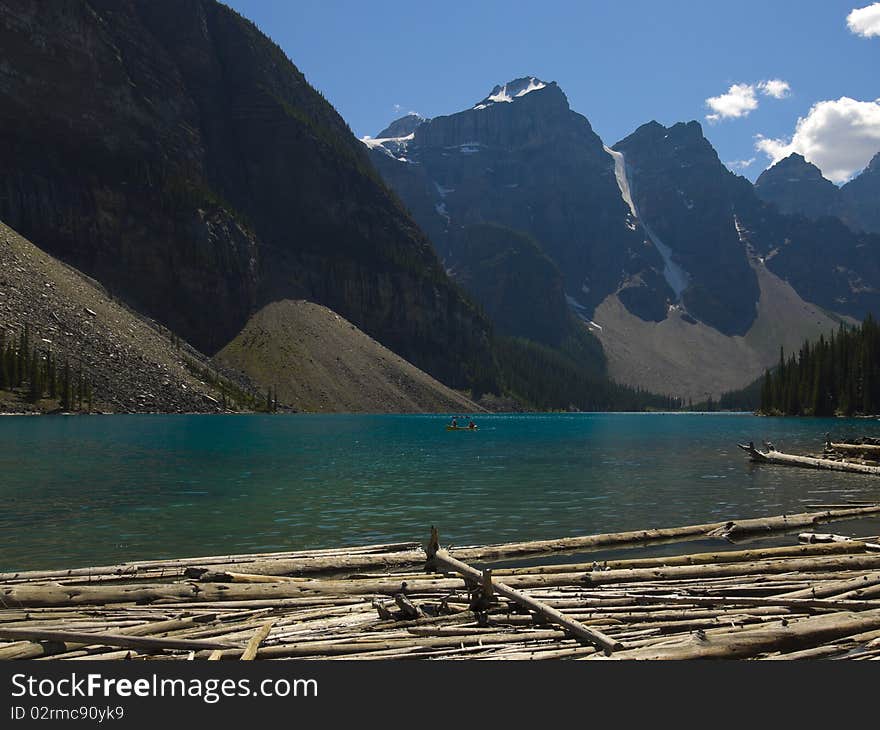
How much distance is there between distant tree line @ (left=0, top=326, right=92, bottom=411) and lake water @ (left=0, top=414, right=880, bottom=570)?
64.3 m

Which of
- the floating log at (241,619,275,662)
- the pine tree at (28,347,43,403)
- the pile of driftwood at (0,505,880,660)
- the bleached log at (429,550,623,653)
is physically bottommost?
the pile of driftwood at (0,505,880,660)

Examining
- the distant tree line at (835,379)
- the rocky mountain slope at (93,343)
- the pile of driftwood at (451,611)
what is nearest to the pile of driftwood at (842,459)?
the pile of driftwood at (451,611)

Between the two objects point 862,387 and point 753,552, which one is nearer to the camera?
point 753,552

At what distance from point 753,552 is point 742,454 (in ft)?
196

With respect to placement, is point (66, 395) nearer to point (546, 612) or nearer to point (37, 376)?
point (37, 376)

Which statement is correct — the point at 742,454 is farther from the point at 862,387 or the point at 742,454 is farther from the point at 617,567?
the point at 862,387

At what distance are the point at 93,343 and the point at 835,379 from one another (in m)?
163

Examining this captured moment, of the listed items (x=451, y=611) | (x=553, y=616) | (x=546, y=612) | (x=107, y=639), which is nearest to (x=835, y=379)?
(x=451, y=611)

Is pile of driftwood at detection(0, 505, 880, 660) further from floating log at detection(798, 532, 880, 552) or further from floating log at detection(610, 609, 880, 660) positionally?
floating log at detection(798, 532, 880, 552)


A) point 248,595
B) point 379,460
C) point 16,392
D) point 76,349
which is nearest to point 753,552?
point 248,595

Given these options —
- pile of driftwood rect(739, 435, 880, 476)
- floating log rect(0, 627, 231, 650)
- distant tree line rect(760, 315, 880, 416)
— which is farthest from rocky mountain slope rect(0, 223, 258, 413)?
distant tree line rect(760, 315, 880, 416)

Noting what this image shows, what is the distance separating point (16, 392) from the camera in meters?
132

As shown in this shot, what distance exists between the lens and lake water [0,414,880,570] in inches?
1079

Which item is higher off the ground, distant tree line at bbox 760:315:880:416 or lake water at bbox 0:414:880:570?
distant tree line at bbox 760:315:880:416
